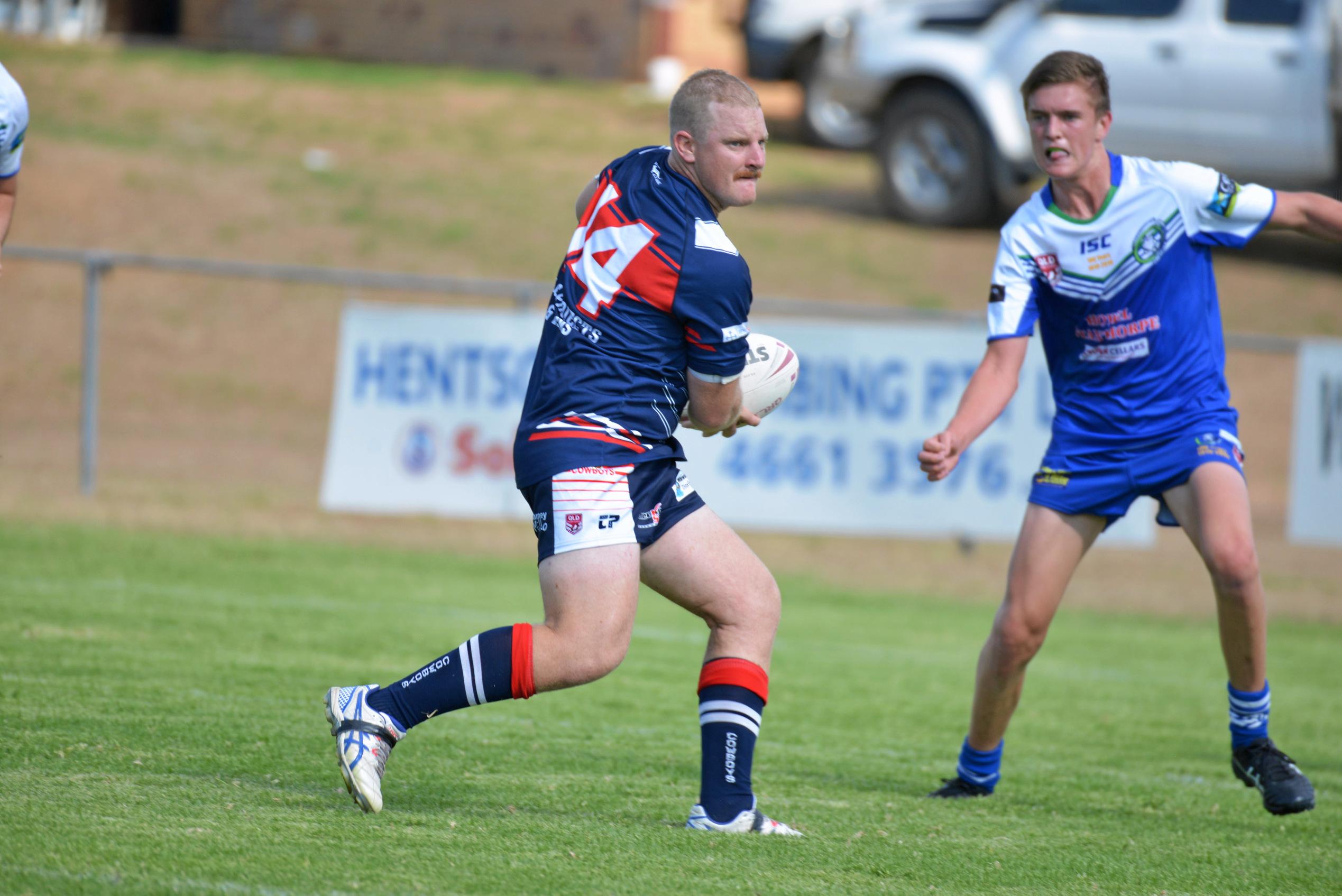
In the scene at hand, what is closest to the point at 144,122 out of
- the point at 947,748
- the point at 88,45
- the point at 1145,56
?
the point at 88,45

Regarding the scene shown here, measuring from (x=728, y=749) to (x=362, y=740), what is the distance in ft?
→ 3.44

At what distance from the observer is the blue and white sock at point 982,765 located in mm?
5156

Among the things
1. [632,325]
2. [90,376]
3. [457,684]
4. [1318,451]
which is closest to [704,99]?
[632,325]

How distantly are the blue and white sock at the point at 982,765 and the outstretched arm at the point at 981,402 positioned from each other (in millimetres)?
1094

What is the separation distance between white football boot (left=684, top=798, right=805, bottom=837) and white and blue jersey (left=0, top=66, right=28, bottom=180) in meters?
3.32

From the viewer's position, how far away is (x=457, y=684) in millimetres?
4105

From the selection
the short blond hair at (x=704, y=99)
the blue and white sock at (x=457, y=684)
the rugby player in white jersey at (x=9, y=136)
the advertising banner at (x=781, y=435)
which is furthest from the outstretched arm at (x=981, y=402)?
the advertising banner at (x=781, y=435)

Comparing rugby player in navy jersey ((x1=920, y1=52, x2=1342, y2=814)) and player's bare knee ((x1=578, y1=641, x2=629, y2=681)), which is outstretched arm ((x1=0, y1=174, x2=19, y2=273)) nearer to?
player's bare knee ((x1=578, y1=641, x2=629, y2=681))

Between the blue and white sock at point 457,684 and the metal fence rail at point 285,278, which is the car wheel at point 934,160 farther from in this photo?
the blue and white sock at point 457,684

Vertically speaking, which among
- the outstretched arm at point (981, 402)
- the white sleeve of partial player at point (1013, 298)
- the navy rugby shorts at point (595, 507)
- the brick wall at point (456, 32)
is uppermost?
the brick wall at point (456, 32)

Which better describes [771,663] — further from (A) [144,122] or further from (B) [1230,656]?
(A) [144,122]

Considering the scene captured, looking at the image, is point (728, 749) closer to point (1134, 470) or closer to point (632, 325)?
point (632, 325)

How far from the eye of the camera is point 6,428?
14.0 m

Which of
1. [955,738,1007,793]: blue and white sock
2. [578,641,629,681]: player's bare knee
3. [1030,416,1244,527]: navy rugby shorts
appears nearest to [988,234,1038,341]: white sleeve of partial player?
[1030,416,1244,527]: navy rugby shorts
